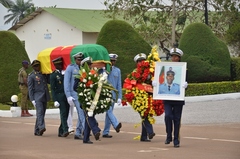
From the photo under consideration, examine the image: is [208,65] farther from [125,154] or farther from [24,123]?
[125,154]

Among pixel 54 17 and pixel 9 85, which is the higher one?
pixel 54 17

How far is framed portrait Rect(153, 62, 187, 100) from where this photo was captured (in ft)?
42.7

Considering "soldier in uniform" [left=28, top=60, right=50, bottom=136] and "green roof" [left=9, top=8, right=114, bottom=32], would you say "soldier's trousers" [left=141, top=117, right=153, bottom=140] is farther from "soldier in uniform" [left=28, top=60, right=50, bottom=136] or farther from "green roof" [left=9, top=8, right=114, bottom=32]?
"green roof" [left=9, top=8, right=114, bottom=32]

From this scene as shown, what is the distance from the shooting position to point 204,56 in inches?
1117

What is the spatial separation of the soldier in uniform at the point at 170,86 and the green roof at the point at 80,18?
37.7 m

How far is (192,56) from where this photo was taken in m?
28.1

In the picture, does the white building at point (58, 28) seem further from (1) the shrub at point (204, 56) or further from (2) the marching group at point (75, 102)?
(2) the marching group at point (75, 102)

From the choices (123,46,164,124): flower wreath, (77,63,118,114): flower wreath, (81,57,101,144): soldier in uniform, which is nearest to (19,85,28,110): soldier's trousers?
(81,57,101,144): soldier in uniform

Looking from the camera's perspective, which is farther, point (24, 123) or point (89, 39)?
point (89, 39)

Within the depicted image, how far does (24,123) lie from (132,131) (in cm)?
411

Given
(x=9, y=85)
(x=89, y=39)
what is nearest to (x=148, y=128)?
(x=9, y=85)

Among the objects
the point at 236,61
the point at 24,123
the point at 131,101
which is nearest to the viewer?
the point at 131,101

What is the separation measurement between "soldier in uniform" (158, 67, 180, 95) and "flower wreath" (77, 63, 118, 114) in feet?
4.11

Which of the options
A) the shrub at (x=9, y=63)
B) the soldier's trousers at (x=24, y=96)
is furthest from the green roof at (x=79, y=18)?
the soldier's trousers at (x=24, y=96)
